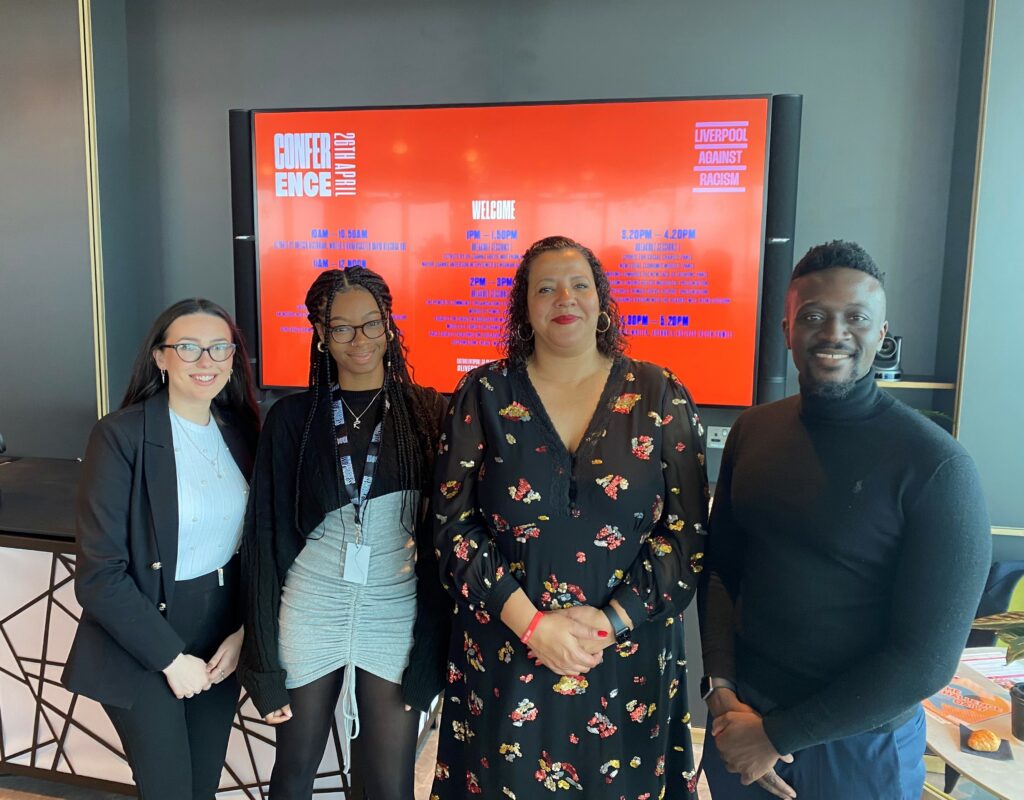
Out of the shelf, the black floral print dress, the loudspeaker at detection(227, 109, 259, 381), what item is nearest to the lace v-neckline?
the black floral print dress

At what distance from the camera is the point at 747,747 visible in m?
1.10

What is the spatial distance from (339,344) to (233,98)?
2.30m

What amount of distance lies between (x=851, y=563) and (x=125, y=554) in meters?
1.36

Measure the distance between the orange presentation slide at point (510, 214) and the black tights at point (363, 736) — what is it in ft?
5.54

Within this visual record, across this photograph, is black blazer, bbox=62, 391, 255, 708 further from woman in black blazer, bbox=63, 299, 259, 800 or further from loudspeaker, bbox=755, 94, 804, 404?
loudspeaker, bbox=755, 94, 804, 404

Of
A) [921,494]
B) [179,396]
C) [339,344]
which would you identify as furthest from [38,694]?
[921,494]

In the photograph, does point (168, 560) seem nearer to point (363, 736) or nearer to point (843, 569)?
point (363, 736)

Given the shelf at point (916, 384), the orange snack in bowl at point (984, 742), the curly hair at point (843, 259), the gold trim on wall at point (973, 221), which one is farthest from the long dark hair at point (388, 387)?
the gold trim on wall at point (973, 221)

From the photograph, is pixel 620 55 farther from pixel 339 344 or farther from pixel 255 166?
pixel 339 344

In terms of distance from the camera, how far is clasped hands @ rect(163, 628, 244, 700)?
1431 millimetres

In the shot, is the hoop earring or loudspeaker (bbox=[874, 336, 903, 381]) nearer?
the hoop earring

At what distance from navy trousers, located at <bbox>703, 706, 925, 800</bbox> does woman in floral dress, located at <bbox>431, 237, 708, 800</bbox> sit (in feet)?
0.93

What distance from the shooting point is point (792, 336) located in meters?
1.08

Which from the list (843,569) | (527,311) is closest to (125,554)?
(527,311)
